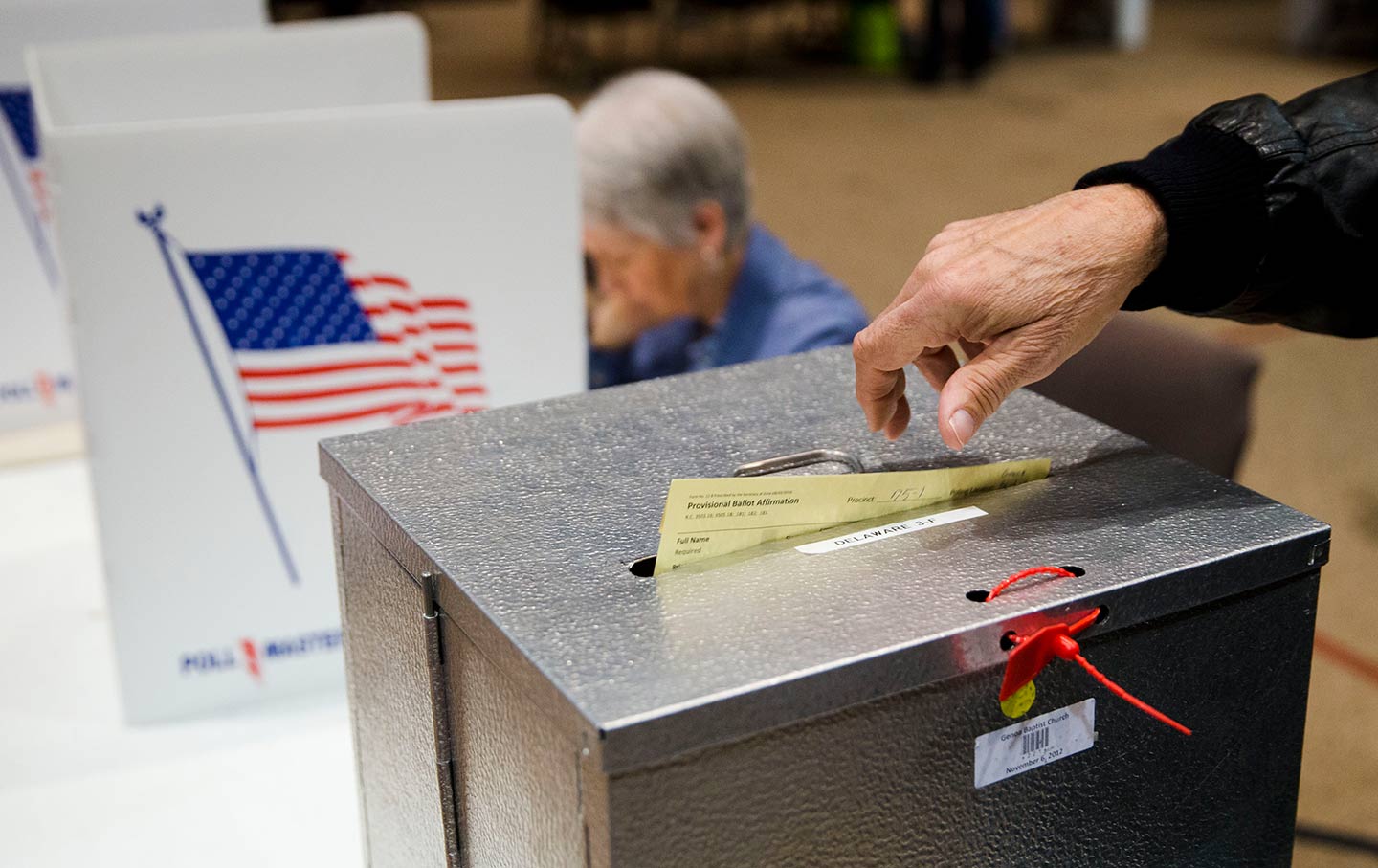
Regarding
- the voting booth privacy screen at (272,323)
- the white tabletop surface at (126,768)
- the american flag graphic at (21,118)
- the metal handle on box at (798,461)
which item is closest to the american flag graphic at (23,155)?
the american flag graphic at (21,118)

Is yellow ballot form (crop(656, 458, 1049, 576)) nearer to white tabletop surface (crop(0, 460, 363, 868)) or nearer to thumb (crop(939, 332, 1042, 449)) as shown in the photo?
thumb (crop(939, 332, 1042, 449))

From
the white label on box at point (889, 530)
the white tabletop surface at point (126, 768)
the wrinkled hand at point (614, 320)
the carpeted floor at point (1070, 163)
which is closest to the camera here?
the white label on box at point (889, 530)

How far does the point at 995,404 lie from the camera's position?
669mm

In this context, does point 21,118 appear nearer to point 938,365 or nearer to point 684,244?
point 684,244

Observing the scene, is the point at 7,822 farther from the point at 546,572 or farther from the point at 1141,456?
the point at 1141,456

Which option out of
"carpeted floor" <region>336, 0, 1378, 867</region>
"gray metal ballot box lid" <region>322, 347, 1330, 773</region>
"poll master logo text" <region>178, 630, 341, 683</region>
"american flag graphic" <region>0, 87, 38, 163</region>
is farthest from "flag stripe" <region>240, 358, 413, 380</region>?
"american flag graphic" <region>0, 87, 38, 163</region>

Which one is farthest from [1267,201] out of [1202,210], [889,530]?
[889,530]

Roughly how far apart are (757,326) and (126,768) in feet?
2.98

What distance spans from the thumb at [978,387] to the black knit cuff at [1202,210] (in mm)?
75

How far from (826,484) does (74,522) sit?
1197mm

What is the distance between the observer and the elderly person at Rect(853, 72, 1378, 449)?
2.16ft

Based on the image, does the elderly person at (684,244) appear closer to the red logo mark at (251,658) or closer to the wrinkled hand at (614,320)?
the wrinkled hand at (614,320)

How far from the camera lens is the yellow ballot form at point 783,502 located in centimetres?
57

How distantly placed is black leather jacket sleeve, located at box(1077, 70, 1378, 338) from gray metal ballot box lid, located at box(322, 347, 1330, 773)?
0.10 m
